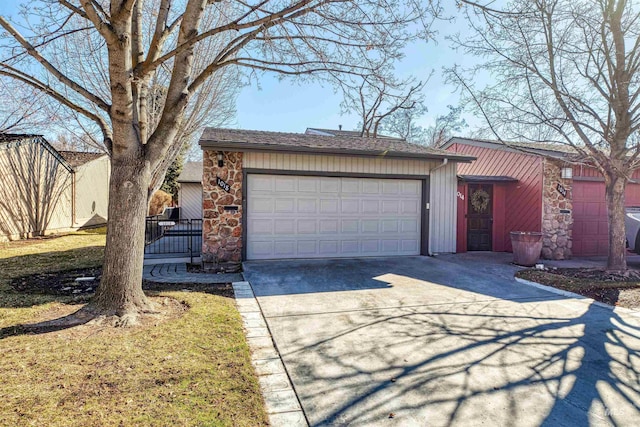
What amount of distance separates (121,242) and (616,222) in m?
9.23

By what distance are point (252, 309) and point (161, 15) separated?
410 cm

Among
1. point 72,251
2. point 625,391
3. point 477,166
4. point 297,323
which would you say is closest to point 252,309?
point 297,323

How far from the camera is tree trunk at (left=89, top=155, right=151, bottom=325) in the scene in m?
4.14

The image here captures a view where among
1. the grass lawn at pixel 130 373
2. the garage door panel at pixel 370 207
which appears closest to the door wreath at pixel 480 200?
the garage door panel at pixel 370 207

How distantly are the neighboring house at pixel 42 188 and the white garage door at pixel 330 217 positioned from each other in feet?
32.7

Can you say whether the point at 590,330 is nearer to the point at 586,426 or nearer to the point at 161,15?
the point at 586,426

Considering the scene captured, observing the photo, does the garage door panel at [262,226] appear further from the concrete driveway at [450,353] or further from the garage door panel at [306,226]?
the concrete driveway at [450,353]

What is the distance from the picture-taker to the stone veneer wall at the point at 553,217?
9703 millimetres

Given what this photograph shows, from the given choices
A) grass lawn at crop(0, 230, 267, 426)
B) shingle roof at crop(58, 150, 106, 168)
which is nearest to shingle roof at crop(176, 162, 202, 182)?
shingle roof at crop(58, 150, 106, 168)

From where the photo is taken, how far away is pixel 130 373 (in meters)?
2.89

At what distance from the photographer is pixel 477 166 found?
40.3ft

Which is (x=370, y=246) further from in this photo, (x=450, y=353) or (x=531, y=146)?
(x=531, y=146)

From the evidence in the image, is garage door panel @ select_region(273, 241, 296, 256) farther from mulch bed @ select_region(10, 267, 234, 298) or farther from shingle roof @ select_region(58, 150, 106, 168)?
shingle roof @ select_region(58, 150, 106, 168)

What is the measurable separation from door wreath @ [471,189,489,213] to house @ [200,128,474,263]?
116cm
